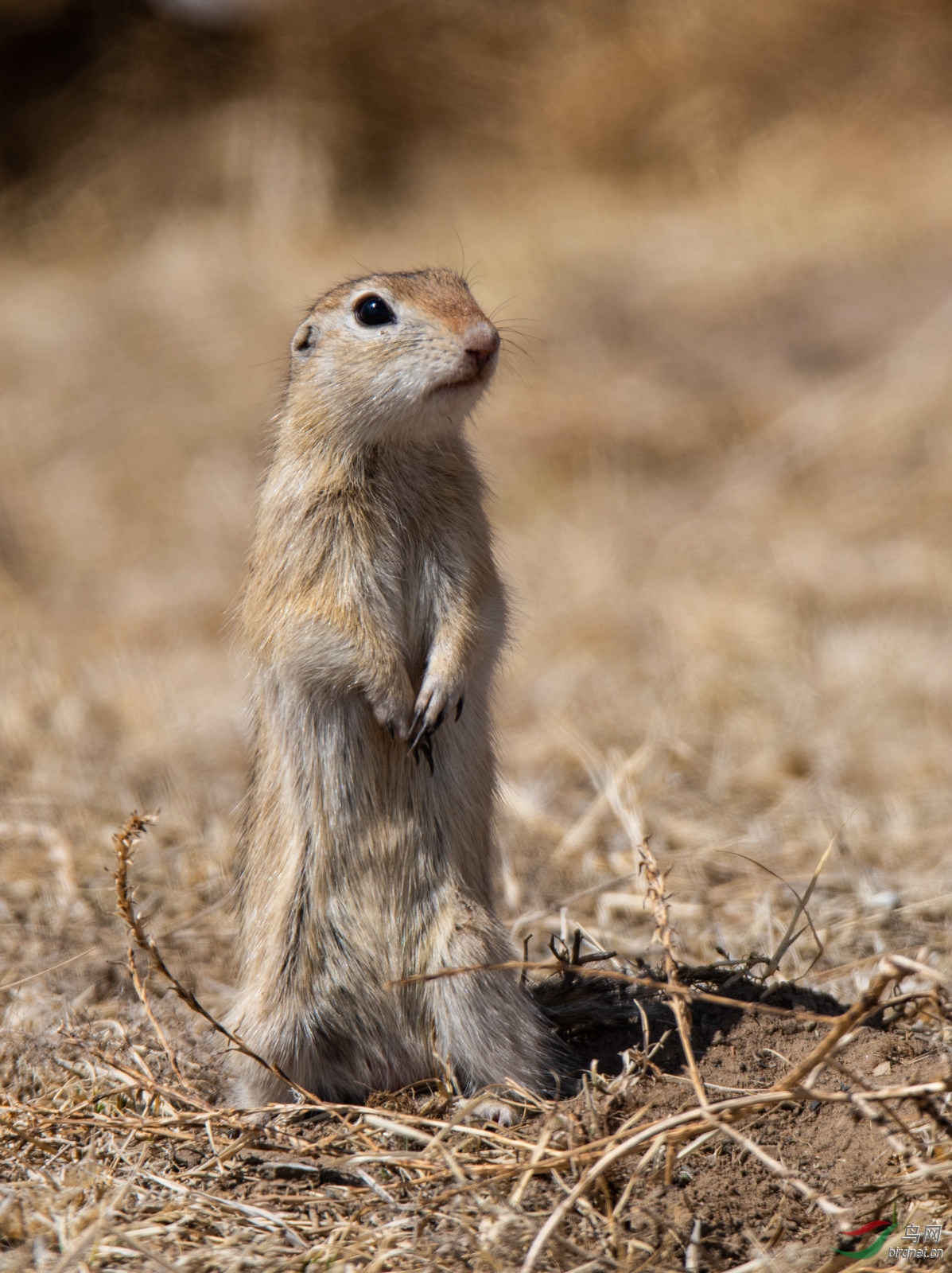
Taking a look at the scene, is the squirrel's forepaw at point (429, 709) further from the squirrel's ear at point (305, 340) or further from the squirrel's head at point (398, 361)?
the squirrel's ear at point (305, 340)

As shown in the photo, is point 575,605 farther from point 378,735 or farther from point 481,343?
point 481,343

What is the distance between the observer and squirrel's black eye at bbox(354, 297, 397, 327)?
9.83 feet

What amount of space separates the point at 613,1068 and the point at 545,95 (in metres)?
11.9

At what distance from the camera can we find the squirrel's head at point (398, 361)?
284cm

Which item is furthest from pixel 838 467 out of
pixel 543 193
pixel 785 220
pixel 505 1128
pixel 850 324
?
pixel 505 1128

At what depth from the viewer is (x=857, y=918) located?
384 centimetres

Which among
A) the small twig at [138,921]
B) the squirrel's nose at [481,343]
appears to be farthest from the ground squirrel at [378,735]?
the small twig at [138,921]

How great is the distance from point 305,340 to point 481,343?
2.11 ft

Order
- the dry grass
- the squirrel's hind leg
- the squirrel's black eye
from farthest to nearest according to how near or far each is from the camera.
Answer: the squirrel's black eye
the squirrel's hind leg
the dry grass

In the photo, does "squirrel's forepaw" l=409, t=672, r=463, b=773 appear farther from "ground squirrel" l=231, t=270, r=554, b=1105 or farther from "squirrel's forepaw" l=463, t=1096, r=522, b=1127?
"squirrel's forepaw" l=463, t=1096, r=522, b=1127

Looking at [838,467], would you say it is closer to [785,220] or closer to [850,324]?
[850,324]

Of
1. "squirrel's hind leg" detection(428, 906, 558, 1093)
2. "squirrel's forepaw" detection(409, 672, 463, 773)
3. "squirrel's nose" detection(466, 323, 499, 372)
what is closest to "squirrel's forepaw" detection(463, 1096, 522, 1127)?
"squirrel's hind leg" detection(428, 906, 558, 1093)

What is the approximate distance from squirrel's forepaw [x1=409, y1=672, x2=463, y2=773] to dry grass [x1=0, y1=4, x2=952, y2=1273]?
2.21ft

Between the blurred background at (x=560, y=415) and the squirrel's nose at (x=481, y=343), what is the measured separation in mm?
1512
